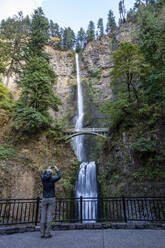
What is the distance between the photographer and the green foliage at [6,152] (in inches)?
505

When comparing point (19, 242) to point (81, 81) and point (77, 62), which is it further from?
point (77, 62)

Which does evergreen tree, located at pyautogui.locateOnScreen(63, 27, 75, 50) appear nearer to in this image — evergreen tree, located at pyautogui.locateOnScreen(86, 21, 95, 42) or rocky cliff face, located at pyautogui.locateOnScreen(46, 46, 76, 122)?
rocky cliff face, located at pyautogui.locateOnScreen(46, 46, 76, 122)

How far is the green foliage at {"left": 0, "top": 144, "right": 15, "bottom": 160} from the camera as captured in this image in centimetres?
1282

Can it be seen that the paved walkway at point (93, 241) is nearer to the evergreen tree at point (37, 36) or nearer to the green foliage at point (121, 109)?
the green foliage at point (121, 109)

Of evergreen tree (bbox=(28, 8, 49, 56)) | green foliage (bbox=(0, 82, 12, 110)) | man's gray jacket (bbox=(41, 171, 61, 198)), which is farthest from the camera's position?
evergreen tree (bbox=(28, 8, 49, 56))

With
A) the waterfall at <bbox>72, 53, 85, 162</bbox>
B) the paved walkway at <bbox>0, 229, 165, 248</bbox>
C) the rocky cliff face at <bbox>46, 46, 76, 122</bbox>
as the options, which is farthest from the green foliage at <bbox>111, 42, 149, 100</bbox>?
the rocky cliff face at <bbox>46, 46, 76, 122</bbox>

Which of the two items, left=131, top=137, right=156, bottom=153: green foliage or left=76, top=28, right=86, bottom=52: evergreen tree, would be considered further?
left=76, top=28, right=86, bottom=52: evergreen tree

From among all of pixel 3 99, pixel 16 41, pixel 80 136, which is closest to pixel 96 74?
pixel 80 136

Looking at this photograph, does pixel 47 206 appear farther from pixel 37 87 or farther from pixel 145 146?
pixel 37 87

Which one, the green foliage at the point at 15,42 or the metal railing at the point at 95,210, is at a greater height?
the green foliage at the point at 15,42

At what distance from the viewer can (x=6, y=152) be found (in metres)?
13.2

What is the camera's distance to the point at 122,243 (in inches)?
182

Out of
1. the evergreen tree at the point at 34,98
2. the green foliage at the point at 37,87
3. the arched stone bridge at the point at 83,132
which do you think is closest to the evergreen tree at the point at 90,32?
the arched stone bridge at the point at 83,132

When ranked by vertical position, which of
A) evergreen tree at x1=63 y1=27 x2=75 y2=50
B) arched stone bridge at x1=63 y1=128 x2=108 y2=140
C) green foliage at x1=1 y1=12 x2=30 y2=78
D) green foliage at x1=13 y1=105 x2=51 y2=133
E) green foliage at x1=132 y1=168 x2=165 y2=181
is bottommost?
green foliage at x1=132 y1=168 x2=165 y2=181
